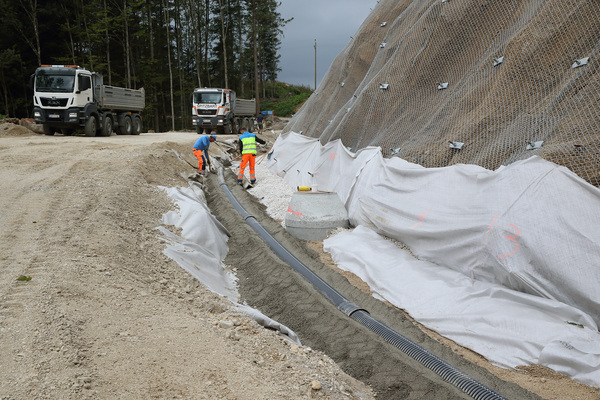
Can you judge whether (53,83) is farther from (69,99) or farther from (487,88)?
(487,88)

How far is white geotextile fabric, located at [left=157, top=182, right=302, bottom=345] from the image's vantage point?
5863 millimetres

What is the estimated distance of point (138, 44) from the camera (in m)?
37.2

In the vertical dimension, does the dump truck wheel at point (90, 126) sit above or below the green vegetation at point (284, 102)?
below

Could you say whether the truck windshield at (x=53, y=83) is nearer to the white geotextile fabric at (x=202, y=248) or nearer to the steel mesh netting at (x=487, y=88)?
the white geotextile fabric at (x=202, y=248)

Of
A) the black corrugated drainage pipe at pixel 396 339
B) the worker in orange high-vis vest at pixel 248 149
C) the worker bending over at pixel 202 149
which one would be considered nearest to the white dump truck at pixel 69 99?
the worker bending over at pixel 202 149

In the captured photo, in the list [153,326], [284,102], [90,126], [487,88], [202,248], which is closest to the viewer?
[153,326]

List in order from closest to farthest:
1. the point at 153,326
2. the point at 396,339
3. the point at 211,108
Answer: the point at 153,326
the point at 396,339
the point at 211,108

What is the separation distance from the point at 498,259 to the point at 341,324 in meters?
1.69

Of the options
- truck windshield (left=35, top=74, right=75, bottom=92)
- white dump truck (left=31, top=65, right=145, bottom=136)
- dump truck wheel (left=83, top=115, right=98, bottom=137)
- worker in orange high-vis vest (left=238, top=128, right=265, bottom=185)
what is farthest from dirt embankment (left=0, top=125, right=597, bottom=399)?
dump truck wheel (left=83, top=115, right=98, bottom=137)

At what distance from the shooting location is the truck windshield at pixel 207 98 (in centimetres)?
2627

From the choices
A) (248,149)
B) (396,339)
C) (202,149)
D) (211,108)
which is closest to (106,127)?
(211,108)

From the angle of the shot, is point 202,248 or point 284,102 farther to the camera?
point 284,102

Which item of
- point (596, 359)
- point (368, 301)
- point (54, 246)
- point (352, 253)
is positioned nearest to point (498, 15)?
point (352, 253)

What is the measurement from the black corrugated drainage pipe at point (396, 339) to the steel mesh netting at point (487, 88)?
2.35 metres
